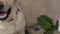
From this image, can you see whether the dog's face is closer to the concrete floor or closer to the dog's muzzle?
the dog's muzzle

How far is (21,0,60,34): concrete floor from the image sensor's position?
196 cm

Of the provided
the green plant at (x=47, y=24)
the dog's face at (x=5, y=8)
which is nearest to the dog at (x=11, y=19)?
the dog's face at (x=5, y=8)

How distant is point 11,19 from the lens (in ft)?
5.16

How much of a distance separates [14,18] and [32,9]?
0.47 meters

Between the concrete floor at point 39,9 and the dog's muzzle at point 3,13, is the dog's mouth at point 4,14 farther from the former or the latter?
the concrete floor at point 39,9

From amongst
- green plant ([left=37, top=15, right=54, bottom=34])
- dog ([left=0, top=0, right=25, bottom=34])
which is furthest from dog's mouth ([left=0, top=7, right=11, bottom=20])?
green plant ([left=37, top=15, right=54, bottom=34])

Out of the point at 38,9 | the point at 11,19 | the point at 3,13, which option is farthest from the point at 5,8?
the point at 38,9

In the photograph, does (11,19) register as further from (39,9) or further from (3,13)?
(39,9)

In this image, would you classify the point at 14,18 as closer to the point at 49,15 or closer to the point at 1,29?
the point at 1,29

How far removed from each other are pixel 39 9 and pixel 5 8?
2.05ft

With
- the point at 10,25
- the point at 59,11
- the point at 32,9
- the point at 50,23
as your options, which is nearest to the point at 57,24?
→ the point at 50,23

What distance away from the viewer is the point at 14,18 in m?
1.58

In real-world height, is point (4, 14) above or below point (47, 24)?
above

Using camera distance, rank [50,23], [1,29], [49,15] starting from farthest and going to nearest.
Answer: [49,15]
[50,23]
[1,29]
